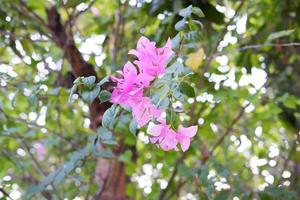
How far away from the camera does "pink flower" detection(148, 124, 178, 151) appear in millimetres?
746

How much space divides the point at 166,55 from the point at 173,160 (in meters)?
0.90

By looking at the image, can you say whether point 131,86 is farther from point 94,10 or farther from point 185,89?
point 94,10

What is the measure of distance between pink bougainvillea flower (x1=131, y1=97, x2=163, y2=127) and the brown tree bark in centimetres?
57

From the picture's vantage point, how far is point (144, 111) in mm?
710

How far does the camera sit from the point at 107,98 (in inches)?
28.6

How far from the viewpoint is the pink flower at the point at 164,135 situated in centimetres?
75

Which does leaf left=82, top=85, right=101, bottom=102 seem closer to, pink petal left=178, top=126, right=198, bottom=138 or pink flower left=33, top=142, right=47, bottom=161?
pink petal left=178, top=126, right=198, bottom=138

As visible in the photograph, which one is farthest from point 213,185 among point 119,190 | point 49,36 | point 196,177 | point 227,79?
point 49,36

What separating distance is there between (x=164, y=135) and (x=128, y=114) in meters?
0.37

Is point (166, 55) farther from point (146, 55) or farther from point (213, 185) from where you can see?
point (213, 185)

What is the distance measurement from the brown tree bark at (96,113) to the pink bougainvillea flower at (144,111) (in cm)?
57

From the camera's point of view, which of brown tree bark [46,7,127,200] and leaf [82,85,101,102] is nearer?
leaf [82,85,101,102]

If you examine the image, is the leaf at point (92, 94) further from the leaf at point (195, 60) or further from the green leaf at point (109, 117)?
the leaf at point (195, 60)

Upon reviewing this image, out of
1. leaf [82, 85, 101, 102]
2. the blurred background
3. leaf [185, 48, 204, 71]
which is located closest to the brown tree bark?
the blurred background
